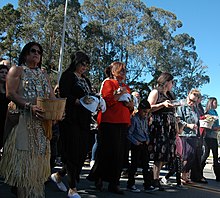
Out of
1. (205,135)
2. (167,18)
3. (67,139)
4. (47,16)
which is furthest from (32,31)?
(67,139)

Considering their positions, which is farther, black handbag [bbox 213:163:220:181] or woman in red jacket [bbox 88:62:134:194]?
black handbag [bbox 213:163:220:181]

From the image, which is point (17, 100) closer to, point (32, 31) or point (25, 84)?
point (25, 84)

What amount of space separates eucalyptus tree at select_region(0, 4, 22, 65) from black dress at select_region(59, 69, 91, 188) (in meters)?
25.5

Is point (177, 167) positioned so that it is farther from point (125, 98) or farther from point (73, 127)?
point (73, 127)

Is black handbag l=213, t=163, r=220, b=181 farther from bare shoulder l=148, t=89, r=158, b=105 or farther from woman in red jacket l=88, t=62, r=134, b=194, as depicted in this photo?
woman in red jacket l=88, t=62, r=134, b=194

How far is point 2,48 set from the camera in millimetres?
29562

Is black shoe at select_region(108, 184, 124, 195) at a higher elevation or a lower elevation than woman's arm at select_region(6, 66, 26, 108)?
lower

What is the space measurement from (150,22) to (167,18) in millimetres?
3246

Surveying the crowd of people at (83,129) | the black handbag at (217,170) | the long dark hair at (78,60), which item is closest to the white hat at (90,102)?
the crowd of people at (83,129)

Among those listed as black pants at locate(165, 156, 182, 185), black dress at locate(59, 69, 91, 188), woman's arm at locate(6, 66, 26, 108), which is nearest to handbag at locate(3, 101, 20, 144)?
woman's arm at locate(6, 66, 26, 108)

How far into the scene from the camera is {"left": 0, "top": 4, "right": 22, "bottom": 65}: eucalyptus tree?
29.0 m

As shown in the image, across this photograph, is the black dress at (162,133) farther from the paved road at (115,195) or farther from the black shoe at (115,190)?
the black shoe at (115,190)

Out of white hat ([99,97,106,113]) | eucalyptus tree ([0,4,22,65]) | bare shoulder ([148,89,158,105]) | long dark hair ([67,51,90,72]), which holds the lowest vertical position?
white hat ([99,97,106,113])

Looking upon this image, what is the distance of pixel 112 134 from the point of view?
489 cm
